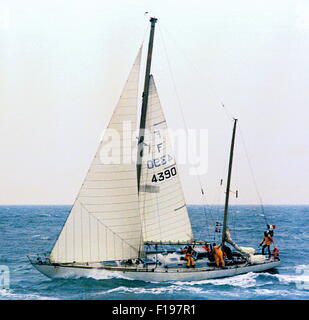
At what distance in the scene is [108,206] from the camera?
2300cm

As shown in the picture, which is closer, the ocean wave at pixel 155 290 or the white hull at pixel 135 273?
the ocean wave at pixel 155 290

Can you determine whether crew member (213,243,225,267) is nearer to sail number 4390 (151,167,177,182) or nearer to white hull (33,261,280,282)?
white hull (33,261,280,282)

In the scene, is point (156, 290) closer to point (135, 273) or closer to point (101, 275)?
point (135, 273)

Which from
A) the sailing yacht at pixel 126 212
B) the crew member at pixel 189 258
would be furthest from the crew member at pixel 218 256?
the crew member at pixel 189 258

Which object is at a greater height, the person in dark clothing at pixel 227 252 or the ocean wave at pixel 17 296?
the person in dark clothing at pixel 227 252

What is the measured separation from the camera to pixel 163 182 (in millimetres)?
Result: 25188

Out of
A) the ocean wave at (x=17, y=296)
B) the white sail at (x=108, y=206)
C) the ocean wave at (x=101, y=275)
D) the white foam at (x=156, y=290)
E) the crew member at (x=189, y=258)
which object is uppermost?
the white sail at (x=108, y=206)

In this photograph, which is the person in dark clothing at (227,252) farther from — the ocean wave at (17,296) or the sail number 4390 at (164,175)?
the ocean wave at (17,296)

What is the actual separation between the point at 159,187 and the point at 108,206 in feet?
11.1

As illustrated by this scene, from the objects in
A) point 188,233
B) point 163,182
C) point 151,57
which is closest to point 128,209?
point 163,182

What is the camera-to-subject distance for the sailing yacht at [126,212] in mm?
22828

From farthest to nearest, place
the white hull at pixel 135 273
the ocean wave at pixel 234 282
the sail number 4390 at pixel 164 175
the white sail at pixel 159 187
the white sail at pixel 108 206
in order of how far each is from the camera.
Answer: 1. the sail number 4390 at pixel 164 175
2. the white sail at pixel 159 187
3. the ocean wave at pixel 234 282
4. the white hull at pixel 135 273
5. the white sail at pixel 108 206

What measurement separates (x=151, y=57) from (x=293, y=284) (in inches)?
558
